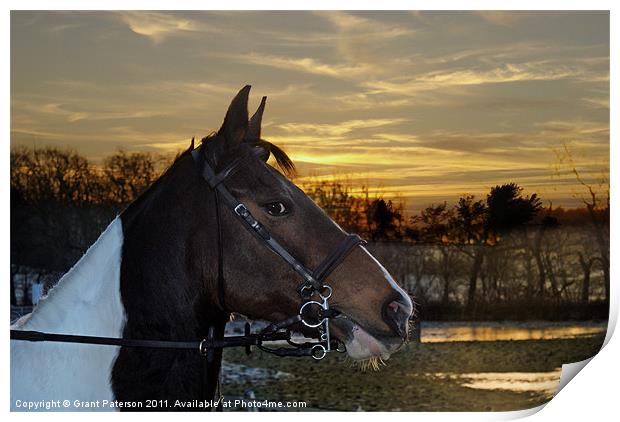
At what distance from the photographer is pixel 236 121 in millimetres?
2420

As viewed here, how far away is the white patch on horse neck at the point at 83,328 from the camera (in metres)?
2.34

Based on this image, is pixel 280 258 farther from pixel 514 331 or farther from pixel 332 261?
pixel 514 331

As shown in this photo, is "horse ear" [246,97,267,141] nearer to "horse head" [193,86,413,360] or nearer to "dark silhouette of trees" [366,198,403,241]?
"horse head" [193,86,413,360]

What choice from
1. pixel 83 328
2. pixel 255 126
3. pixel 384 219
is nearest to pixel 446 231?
pixel 384 219

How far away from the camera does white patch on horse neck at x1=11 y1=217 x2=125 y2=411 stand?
7.69 ft

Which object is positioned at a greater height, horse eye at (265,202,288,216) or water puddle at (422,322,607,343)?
horse eye at (265,202,288,216)

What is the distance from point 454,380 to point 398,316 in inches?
72.4

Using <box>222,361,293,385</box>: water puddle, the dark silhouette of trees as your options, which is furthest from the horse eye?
<box>222,361,293,385</box>: water puddle

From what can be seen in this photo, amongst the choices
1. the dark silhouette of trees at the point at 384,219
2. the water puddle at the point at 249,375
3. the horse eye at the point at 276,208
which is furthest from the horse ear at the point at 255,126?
the water puddle at the point at 249,375

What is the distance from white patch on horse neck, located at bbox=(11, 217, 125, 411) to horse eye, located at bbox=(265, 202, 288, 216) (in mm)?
539

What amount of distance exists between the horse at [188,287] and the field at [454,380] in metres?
1.56

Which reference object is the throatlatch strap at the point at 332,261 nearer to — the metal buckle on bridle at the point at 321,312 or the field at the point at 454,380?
the metal buckle on bridle at the point at 321,312
